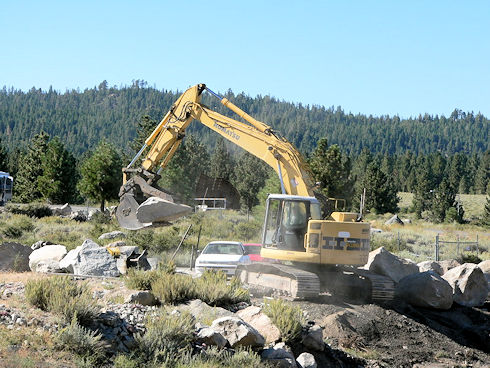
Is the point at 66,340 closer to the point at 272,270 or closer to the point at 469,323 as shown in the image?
the point at 272,270

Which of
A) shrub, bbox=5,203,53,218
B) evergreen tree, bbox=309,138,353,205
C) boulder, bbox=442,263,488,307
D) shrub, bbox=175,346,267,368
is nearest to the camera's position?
shrub, bbox=175,346,267,368

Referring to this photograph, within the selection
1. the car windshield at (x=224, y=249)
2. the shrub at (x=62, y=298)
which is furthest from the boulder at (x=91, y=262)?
the shrub at (x=62, y=298)

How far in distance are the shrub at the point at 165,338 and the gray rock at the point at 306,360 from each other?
2274 millimetres

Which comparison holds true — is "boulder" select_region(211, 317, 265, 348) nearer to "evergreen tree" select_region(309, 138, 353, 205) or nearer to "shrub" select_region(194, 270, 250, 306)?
"shrub" select_region(194, 270, 250, 306)

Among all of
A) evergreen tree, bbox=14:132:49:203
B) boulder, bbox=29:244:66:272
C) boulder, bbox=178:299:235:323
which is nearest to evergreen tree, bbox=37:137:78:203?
evergreen tree, bbox=14:132:49:203

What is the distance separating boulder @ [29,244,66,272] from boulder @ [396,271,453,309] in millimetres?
10674

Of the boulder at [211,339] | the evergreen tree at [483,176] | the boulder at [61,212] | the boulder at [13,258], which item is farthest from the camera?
the evergreen tree at [483,176]

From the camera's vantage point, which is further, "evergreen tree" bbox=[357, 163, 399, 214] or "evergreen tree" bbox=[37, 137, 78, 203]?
"evergreen tree" bbox=[357, 163, 399, 214]

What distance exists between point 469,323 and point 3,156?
70.9 m

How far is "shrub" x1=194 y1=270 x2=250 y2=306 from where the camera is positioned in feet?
46.8

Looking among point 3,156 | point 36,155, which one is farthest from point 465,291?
point 3,156

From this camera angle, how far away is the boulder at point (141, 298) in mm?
13125

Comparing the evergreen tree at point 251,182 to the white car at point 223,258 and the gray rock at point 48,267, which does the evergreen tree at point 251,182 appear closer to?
the white car at point 223,258

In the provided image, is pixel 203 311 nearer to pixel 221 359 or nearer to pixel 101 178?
pixel 221 359
